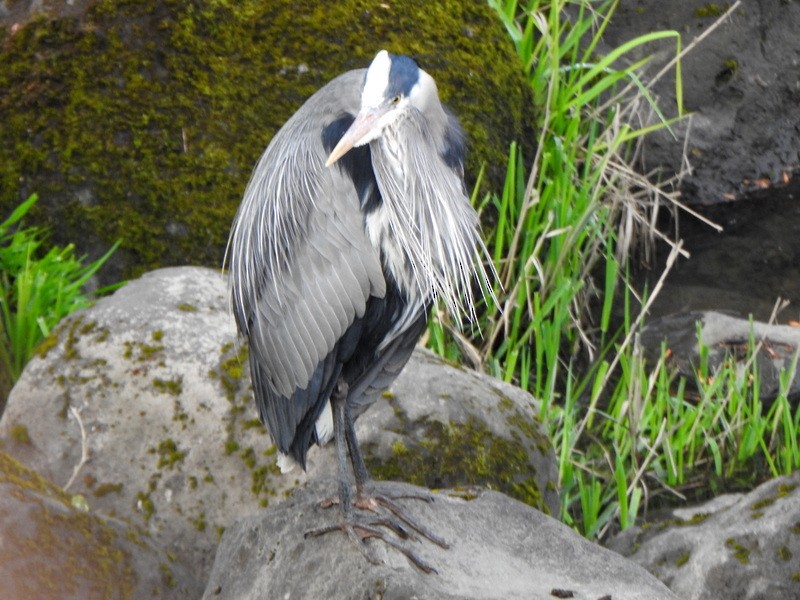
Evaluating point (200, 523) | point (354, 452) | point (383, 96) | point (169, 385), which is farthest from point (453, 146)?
point (200, 523)

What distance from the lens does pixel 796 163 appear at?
6.56m

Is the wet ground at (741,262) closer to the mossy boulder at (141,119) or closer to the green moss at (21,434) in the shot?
the mossy boulder at (141,119)

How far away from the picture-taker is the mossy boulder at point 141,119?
4328mm

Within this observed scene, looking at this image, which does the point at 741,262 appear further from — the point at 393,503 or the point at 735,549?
the point at 393,503

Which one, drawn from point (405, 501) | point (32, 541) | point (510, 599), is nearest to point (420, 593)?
point (510, 599)

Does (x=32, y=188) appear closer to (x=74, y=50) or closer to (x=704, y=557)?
(x=74, y=50)

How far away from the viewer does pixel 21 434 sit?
3.38 metres

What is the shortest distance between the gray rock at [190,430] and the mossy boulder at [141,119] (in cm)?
80

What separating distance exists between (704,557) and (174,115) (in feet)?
8.39

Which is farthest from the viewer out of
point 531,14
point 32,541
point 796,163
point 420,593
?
point 796,163

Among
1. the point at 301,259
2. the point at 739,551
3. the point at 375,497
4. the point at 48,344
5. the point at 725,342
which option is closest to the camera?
the point at 301,259

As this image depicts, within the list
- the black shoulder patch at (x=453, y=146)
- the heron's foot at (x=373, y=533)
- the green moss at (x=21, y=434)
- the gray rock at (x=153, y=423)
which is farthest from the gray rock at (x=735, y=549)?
the green moss at (x=21, y=434)

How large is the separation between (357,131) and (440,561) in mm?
998

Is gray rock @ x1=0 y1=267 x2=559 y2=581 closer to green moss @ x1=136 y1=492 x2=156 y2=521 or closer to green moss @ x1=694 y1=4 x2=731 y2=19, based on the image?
green moss @ x1=136 y1=492 x2=156 y2=521
